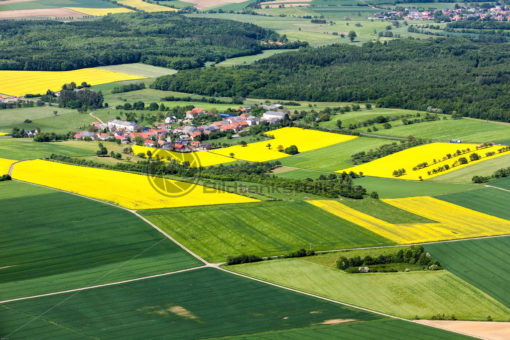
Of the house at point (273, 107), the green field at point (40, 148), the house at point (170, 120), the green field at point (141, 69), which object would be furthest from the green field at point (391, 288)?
the green field at point (141, 69)

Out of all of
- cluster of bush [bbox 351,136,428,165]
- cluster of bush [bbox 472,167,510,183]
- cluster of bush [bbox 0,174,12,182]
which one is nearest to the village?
cluster of bush [bbox 351,136,428,165]

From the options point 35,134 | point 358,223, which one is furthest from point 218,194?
point 35,134

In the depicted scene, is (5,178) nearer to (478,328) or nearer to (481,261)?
(481,261)

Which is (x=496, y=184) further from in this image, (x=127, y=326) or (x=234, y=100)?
(x=234, y=100)

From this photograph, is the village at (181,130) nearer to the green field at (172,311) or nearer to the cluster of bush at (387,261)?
the cluster of bush at (387,261)

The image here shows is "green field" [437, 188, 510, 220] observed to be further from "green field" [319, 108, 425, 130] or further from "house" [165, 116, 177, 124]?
"house" [165, 116, 177, 124]

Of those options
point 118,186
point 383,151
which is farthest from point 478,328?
point 383,151
